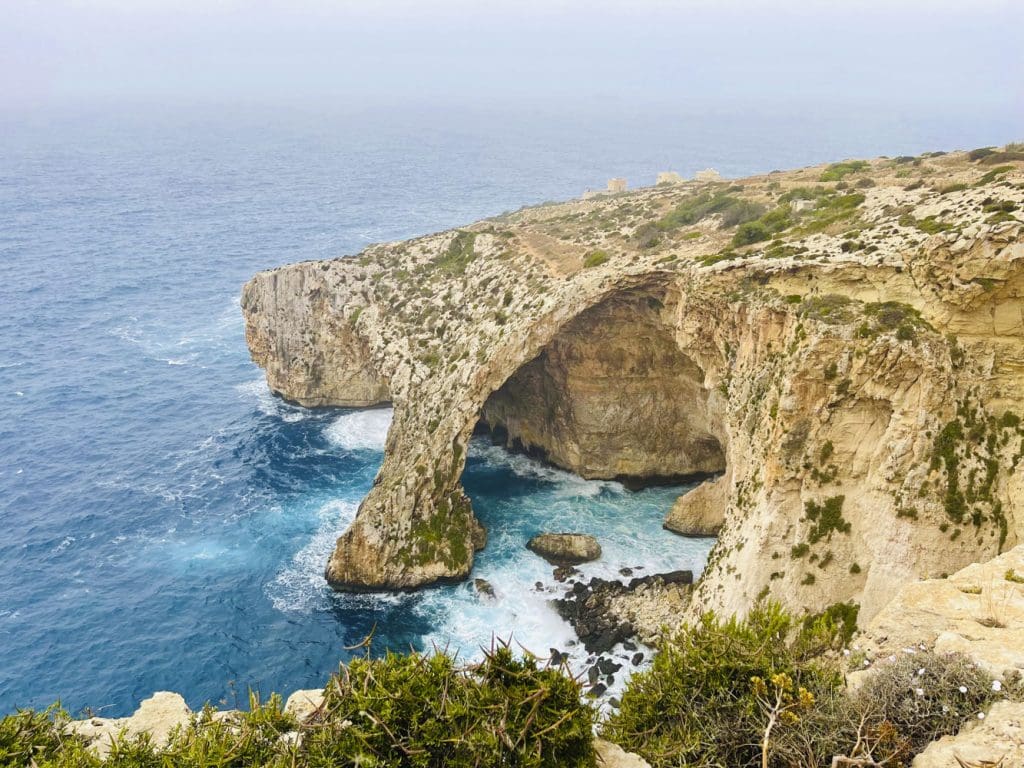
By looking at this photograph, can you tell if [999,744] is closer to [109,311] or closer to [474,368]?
[474,368]

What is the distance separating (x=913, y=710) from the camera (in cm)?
1653

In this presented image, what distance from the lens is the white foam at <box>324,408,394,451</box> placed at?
71.6 meters

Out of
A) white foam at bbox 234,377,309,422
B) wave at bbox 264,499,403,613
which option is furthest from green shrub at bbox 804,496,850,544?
white foam at bbox 234,377,309,422

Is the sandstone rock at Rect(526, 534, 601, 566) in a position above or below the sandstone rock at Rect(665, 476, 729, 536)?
below

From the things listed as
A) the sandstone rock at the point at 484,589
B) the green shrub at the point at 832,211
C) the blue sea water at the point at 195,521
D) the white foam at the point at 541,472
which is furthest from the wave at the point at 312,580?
the green shrub at the point at 832,211

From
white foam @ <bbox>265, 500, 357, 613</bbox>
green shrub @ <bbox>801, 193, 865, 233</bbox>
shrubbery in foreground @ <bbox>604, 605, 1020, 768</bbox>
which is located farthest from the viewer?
white foam @ <bbox>265, 500, 357, 613</bbox>

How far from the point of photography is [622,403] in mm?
62156

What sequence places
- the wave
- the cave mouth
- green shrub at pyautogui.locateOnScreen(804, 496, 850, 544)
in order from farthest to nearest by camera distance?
the cave mouth < the wave < green shrub at pyautogui.locateOnScreen(804, 496, 850, 544)

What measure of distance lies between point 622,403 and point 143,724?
154 ft

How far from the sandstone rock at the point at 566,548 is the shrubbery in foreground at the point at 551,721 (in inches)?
1157

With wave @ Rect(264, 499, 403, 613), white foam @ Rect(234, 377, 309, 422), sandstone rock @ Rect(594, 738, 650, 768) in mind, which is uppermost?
sandstone rock @ Rect(594, 738, 650, 768)

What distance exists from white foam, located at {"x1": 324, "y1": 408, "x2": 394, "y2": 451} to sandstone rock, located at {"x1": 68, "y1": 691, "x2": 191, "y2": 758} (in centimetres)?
4757

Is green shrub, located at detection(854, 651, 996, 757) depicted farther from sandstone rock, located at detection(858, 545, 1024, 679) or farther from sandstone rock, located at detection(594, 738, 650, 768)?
sandstone rock, located at detection(594, 738, 650, 768)

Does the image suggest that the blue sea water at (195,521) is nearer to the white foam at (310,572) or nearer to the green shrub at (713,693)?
the white foam at (310,572)
